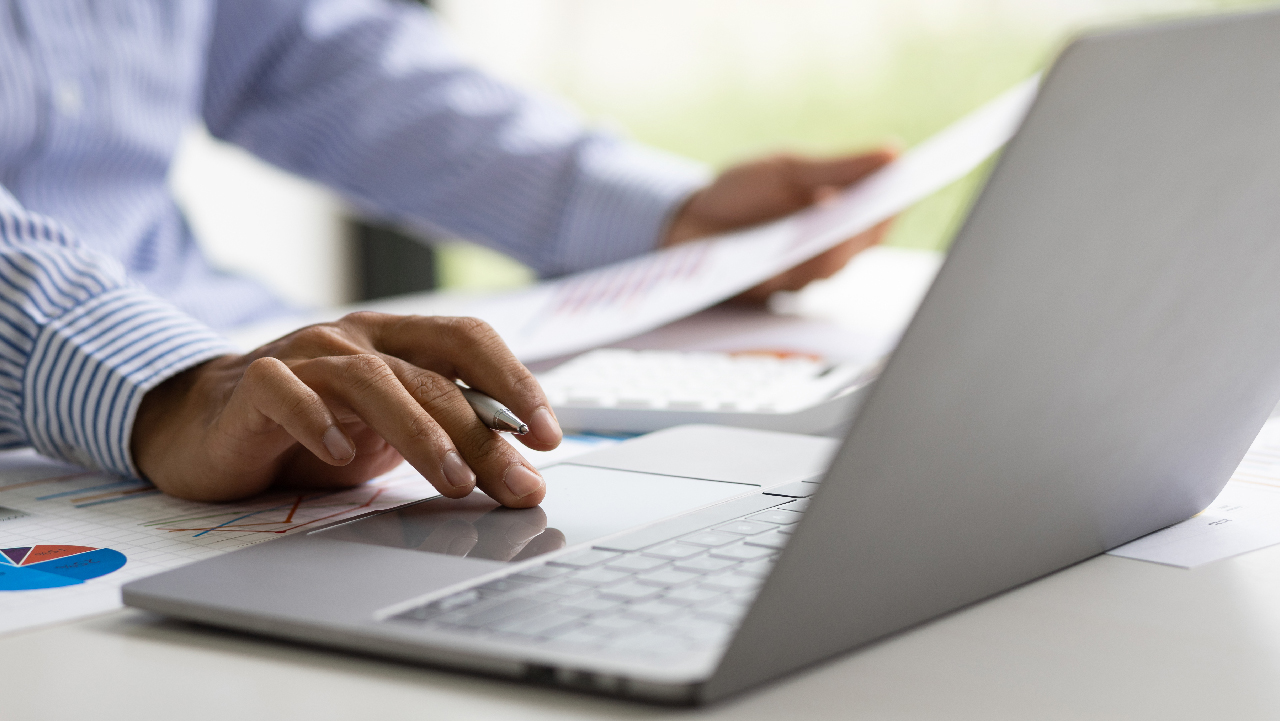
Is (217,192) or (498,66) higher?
(498,66)

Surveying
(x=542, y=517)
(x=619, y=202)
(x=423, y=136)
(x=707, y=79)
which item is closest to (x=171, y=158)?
(x=423, y=136)

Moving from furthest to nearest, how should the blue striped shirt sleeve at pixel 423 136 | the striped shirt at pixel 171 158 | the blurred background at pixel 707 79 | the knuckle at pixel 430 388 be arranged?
1. the blurred background at pixel 707 79
2. the blue striped shirt sleeve at pixel 423 136
3. the striped shirt at pixel 171 158
4. the knuckle at pixel 430 388

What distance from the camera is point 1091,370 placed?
1.10ft

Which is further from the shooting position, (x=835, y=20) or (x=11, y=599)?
(x=835, y=20)

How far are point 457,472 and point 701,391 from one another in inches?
11.1

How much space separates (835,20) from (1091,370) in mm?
2873

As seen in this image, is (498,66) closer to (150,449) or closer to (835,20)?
(835,20)

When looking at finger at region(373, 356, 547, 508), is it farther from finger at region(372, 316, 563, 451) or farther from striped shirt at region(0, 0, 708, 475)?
striped shirt at region(0, 0, 708, 475)

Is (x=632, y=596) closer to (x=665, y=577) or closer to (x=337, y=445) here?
(x=665, y=577)

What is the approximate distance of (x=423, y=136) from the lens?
1303 mm

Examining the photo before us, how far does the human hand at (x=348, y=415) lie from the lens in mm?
455

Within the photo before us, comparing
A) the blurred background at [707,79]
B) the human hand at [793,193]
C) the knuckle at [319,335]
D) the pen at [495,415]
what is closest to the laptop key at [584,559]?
the pen at [495,415]

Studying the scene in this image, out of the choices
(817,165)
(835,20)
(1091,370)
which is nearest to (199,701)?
(1091,370)

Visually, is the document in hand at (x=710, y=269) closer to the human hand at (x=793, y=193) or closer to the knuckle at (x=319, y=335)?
the human hand at (x=793, y=193)
